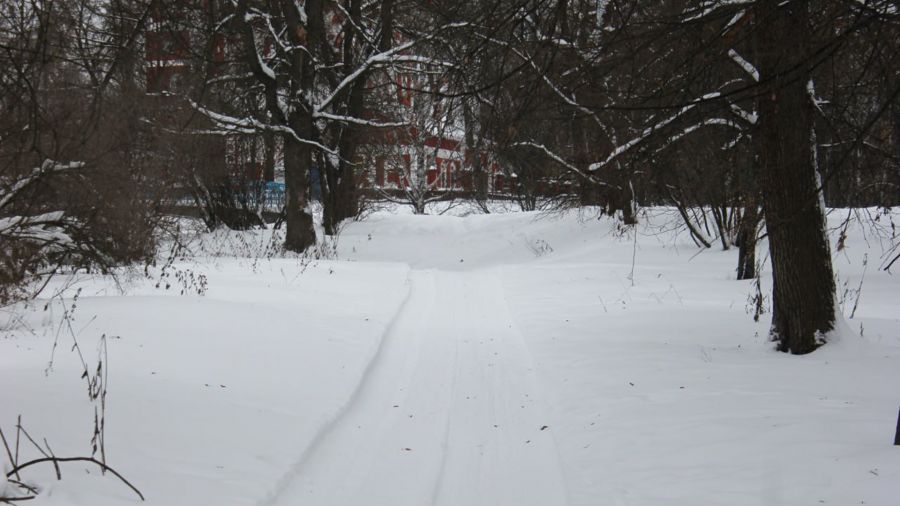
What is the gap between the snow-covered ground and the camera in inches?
157

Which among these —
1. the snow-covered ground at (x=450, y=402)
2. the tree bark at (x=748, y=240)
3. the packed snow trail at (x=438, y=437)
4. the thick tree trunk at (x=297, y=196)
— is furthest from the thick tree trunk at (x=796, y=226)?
the thick tree trunk at (x=297, y=196)

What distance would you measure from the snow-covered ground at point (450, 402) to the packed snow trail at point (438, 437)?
20 mm

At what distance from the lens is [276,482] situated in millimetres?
4051

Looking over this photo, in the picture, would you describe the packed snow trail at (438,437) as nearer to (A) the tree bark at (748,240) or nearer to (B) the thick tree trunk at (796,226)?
(B) the thick tree trunk at (796,226)

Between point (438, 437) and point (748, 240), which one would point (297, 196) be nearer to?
point (748, 240)

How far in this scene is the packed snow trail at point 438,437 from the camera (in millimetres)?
4129

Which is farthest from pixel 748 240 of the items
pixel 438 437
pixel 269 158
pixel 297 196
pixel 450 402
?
pixel 269 158

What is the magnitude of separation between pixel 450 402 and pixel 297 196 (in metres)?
14.1

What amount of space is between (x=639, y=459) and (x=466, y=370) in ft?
8.86

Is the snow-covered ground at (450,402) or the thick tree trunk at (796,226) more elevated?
the thick tree trunk at (796,226)

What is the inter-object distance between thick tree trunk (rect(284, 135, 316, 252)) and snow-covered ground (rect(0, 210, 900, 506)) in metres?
8.10

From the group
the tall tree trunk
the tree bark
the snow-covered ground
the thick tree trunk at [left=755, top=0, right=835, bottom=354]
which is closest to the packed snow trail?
the snow-covered ground

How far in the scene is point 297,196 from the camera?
19156 mm

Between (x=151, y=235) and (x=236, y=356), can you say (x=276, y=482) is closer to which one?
(x=236, y=356)
